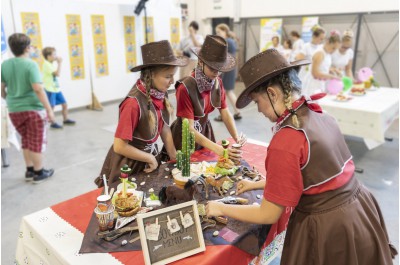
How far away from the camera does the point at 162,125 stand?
6.70ft

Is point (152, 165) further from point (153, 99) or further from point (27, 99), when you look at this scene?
point (27, 99)

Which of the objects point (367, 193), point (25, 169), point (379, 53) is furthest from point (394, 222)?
point (379, 53)

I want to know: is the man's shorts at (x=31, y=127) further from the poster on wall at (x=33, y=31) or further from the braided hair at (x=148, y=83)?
the poster on wall at (x=33, y=31)

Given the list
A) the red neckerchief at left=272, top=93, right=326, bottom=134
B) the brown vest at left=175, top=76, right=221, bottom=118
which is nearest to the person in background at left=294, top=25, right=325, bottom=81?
the brown vest at left=175, top=76, right=221, bottom=118

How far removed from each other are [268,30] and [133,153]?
24.6 ft

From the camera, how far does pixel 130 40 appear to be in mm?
7000

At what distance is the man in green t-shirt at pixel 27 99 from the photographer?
309 centimetres

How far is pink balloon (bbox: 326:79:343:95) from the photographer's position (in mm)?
4094

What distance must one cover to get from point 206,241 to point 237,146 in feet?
2.51

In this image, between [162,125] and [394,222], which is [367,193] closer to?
[162,125]

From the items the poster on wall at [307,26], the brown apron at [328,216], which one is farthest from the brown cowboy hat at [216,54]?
the poster on wall at [307,26]

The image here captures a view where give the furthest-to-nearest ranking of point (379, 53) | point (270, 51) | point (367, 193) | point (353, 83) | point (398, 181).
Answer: point (379, 53), point (353, 83), point (398, 181), point (367, 193), point (270, 51)

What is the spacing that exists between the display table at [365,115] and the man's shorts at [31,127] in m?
3.03

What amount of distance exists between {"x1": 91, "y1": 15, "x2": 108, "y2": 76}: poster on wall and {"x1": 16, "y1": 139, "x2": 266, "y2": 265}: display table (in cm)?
535
